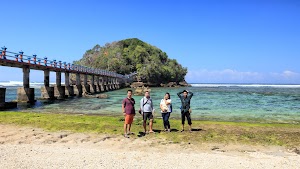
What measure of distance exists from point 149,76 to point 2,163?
9809 centimetres

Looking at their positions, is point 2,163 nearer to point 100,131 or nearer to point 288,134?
point 100,131

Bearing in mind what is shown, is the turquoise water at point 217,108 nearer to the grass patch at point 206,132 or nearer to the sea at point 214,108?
the sea at point 214,108

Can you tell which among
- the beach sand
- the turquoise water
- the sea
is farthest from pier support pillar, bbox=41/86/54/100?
the beach sand

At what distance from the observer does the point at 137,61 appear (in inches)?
4456

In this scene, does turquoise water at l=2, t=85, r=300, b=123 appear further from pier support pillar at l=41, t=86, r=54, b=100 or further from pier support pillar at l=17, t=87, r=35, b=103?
pier support pillar at l=41, t=86, r=54, b=100

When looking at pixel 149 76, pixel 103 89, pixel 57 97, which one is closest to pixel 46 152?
pixel 57 97

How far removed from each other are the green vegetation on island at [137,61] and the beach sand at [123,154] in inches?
3707

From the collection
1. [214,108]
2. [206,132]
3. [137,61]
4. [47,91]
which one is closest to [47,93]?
[47,91]

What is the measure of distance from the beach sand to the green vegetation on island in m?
94.2

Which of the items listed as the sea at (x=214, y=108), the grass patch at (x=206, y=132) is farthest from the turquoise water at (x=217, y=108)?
the grass patch at (x=206, y=132)

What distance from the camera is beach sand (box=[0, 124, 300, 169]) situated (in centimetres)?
719

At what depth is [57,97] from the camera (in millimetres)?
38688

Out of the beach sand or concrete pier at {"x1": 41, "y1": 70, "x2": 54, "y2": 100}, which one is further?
concrete pier at {"x1": 41, "y1": 70, "x2": 54, "y2": 100}

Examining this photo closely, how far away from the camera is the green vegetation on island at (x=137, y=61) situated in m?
106
